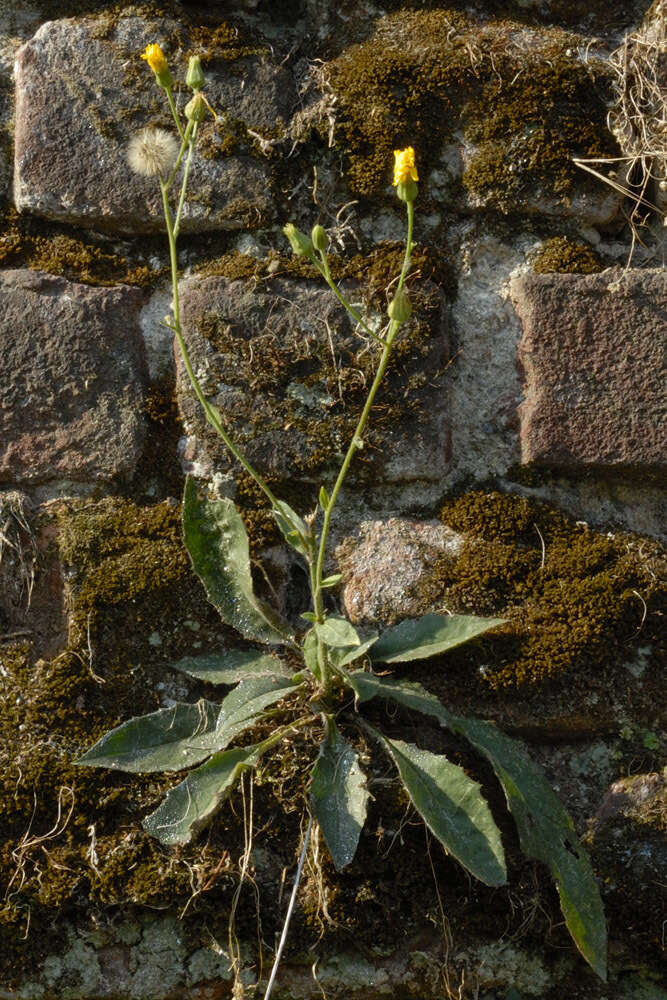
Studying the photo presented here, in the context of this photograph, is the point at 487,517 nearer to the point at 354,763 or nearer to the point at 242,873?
the point at 354,763

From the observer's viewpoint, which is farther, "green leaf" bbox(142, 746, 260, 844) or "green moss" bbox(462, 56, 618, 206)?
"green moss" bbox(462, 56, 618, 206)

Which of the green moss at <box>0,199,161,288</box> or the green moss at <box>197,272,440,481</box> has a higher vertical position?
the green moss at <box>0,199,161,288</box>

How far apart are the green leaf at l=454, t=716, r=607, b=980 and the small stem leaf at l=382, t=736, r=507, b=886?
0.05 meters

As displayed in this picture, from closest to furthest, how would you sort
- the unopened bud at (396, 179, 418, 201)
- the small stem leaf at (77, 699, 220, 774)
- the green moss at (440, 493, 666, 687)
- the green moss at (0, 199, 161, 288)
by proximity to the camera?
the unopened bud at (396, 179, 418, 201) → the small stem leaf at (77, 699, 220, 774) → the green moss at (440, 493, 666, 687) → the green moss at (0, 199, 161, 288)

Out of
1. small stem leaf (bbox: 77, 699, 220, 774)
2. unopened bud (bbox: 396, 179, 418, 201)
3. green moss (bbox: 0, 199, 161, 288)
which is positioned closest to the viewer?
unopened bud (bbox: 396, 179, 418, 201)

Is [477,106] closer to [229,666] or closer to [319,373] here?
[319,373]

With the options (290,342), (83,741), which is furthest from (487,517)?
(83,741)

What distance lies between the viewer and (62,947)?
1494mm

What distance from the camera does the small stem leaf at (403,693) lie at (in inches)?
60.6

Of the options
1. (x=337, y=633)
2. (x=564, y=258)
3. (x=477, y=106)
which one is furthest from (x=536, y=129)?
(x=337, y=633)

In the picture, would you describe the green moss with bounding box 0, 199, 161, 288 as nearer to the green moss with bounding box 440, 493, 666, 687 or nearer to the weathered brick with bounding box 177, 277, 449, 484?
the weathered brick with bounding box 177, 277, 449, 484

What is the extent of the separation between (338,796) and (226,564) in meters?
0.37

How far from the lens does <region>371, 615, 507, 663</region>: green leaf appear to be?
156 centimetres

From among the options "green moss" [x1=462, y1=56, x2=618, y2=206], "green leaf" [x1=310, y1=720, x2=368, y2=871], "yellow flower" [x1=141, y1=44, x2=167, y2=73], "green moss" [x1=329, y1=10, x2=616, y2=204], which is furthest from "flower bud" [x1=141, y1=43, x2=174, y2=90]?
"green leaf" [x1=310, y1=720, x2=368, y2=871]
